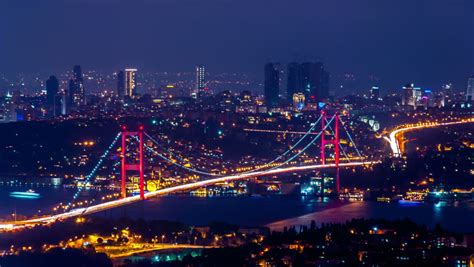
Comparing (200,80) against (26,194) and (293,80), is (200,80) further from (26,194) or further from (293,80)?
(26,194)

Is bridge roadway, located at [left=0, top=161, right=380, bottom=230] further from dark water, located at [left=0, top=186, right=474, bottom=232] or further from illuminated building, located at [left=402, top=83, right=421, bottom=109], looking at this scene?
illuminated building, located at [left=402, top=83, right=421, bottom=109]

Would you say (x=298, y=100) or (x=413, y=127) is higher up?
(x=298, y=100)

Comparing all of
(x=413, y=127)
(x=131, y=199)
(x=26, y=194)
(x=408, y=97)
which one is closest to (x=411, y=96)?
(x=408, y=97)

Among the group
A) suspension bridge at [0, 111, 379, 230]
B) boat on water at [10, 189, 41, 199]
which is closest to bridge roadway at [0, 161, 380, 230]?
suspension bridge at [0, 111, 379, 230]

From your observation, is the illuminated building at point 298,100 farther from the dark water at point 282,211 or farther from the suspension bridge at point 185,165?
the dark water at point 282,211

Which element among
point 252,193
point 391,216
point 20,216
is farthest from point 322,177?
point 20,216

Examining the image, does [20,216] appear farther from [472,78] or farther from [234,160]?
[472,78]
